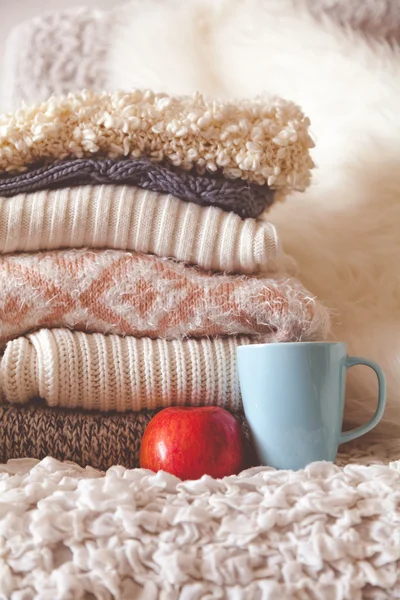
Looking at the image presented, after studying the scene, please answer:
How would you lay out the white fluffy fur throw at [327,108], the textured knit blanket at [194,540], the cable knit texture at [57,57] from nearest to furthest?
1. the textured knit blanket at [194,540]
2. the white fluffy fur throw at [327,108]
3. the cable knit texture at [57,57]

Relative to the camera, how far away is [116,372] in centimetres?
42

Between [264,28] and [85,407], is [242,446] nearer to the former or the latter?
[85,407]

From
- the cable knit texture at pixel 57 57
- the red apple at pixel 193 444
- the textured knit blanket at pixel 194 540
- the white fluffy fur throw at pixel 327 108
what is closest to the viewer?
the textured knit blanket at pixel 194 540

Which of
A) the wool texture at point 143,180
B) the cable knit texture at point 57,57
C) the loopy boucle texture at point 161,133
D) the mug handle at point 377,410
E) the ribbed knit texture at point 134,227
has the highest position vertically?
the cable knit texture at point 57,57

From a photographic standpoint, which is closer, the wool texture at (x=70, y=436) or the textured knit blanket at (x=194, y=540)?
the textured knit blanket at (x=194, y=540)

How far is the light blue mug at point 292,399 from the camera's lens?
15.4 inches

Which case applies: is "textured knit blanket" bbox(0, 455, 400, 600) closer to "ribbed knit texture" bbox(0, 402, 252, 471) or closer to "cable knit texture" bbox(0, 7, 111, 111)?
"ribbed knit texture" bbox(0, 402, 252, 471)

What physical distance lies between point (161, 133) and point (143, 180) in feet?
0.12

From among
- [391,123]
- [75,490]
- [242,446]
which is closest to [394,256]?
[391,123]

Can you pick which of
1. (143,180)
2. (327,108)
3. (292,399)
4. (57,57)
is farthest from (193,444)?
(57,57)

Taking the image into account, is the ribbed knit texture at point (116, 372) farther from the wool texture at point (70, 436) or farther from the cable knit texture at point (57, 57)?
the cable knit texture at point (57, 57)

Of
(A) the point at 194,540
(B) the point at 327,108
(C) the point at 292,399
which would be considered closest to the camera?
(A) the point at 194,540

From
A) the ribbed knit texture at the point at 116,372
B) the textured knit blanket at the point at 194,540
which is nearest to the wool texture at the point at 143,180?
the ribbed knit texture at the point at 116,372

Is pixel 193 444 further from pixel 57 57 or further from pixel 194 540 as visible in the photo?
pixel 57 57
